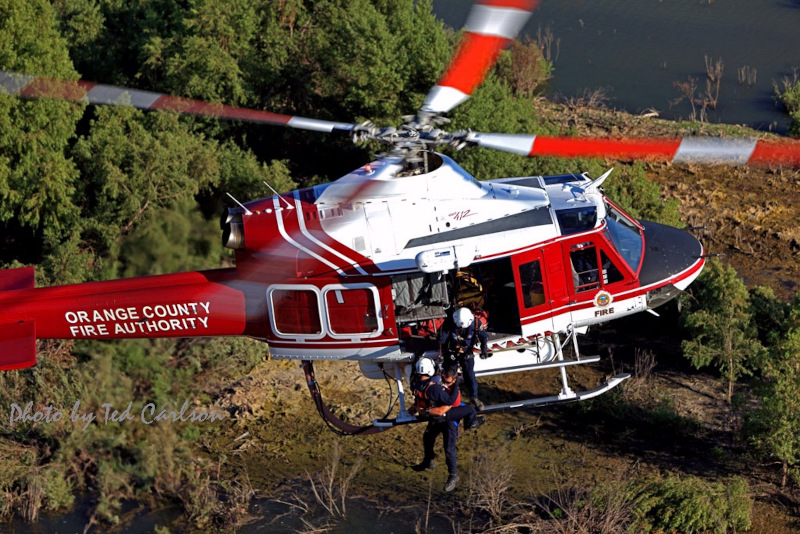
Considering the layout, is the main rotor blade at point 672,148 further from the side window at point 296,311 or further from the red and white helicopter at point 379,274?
the side window at point 296,311

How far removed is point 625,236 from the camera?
15180 millimetres

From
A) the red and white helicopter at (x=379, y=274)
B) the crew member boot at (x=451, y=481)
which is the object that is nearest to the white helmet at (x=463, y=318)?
the red and white helicopter at (x=379, y=274)

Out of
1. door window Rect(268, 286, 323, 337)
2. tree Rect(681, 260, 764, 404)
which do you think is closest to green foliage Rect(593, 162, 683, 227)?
tree Rect(681, 260, 764, 404)

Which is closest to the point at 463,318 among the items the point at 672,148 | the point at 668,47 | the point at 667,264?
the point at 667,264

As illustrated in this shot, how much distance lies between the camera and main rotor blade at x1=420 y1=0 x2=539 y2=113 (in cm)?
1160

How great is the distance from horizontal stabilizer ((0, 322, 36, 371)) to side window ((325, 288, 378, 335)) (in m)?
4.20

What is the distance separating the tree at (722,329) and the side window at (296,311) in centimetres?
767

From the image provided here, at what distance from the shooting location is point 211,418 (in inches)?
725

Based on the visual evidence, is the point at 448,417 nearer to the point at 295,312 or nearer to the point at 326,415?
the point at 326,415

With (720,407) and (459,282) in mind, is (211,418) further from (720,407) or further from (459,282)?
(720,407)

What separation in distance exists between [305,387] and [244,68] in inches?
430

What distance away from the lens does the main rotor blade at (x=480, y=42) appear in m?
11.6

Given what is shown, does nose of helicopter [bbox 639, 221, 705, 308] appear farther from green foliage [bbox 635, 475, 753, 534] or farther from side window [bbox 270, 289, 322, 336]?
side window [bbox 270, 289, 322, 336]

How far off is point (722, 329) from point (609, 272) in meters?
4.78
